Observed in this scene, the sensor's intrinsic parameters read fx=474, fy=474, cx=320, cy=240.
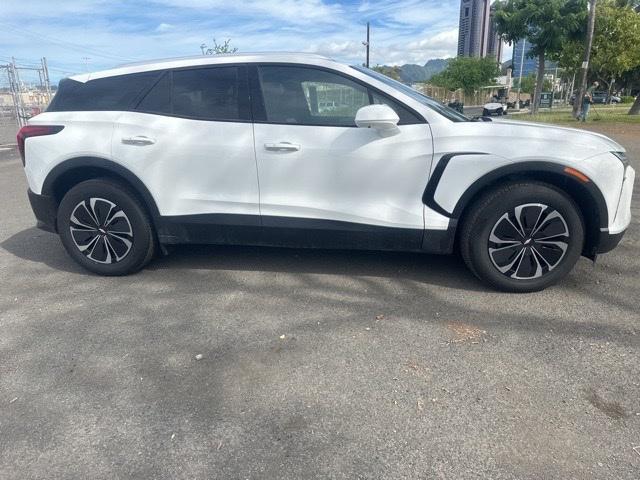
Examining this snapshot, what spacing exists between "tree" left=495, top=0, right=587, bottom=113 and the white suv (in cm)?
2533

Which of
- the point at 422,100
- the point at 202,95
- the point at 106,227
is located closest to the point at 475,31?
the point at 422,100

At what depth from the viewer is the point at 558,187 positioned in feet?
11.0

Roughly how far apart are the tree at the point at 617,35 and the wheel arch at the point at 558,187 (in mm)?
28812

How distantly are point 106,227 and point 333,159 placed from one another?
1987 millimetres

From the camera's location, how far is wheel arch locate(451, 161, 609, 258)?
3.26 metres

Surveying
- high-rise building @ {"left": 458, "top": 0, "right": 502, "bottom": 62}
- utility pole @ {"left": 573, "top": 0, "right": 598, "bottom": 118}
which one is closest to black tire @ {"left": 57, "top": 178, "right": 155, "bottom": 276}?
utility pole @ {"left": 573, "top": 0, "right": 598, "bottom": 118}

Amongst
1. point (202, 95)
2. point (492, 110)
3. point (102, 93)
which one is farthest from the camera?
point (492, 110)

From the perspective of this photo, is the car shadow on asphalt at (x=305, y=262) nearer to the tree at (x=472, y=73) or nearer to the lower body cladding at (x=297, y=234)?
the lower body cladding at (x=297, y=234)

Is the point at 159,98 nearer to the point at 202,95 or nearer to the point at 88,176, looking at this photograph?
the point at 202,95

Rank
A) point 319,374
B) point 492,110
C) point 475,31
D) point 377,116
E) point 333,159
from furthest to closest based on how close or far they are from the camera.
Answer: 1. point 475,31
2. point 492,110
3. point 333,159
4. point 377,116
5. point 319,374

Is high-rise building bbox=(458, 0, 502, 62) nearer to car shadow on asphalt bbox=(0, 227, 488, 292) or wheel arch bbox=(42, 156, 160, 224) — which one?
car shadow on asphalt bbox=(0, 227, 488, 292)

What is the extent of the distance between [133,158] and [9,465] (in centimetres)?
235

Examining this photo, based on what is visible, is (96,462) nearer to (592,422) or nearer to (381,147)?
(592,422)

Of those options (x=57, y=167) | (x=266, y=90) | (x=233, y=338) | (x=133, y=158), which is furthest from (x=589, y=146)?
(x=57, y=167)
